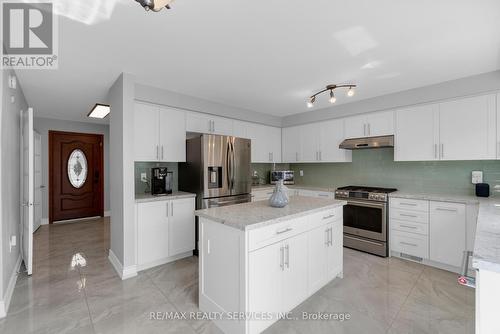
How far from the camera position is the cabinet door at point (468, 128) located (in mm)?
2793

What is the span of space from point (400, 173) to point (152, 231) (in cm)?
384

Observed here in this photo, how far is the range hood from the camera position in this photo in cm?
352

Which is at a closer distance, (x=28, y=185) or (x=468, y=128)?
(x=28, y=185)

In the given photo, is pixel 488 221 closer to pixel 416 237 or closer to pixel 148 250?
pixel 416 237

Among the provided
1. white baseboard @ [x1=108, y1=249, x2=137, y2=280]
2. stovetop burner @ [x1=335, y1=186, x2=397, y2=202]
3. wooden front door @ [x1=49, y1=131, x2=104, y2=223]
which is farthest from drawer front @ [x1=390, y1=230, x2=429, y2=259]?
wooden front door @ [x1=49, y1=131, x2=104, y2=223]

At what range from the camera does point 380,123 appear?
367 cm

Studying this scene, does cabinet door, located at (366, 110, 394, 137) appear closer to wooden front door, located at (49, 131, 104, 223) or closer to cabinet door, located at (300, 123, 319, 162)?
cabinet door, located at (300, 123, 319, 162)

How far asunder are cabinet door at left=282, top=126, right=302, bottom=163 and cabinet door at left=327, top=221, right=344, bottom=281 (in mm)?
2400

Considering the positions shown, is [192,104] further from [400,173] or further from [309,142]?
[400,173]

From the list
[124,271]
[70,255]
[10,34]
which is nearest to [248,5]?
[10,34]

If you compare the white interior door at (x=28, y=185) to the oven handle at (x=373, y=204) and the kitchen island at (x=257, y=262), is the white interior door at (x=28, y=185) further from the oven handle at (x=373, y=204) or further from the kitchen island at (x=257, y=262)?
the oven handle at (x=373, y=204)

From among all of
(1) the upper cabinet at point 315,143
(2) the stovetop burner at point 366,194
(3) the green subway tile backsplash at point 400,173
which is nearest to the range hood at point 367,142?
(1) the upper cabinet at point 315,143

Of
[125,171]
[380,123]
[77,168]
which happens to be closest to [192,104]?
[125,171]

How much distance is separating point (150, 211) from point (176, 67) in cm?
179
